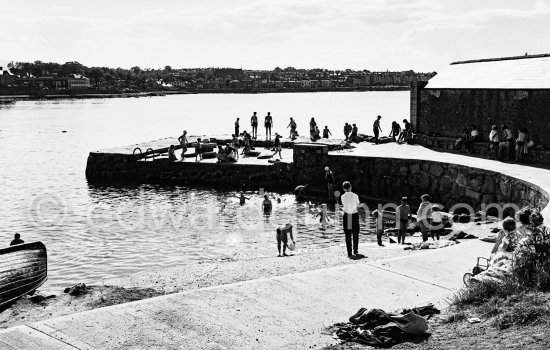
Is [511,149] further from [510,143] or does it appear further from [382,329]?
[382,329]

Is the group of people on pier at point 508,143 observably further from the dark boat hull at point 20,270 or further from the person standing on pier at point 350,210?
the dark boat hull at point 20,270

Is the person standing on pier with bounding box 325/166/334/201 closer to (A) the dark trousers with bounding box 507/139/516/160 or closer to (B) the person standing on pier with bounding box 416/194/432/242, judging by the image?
(A) the dark trousers with bounding box 507/139/516/160

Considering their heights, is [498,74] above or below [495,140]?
above

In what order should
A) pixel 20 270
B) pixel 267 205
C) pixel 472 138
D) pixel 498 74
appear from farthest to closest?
1. pixel 498 74
2. pixel 472 138
3. pixel 267 205
4. pixel 20 270

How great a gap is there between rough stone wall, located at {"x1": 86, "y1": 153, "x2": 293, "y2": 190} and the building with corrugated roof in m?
7.38

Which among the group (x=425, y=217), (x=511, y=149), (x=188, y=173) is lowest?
(x=188, y=173)

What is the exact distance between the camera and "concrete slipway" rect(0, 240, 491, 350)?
792cm

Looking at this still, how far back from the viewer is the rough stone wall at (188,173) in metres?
31.9

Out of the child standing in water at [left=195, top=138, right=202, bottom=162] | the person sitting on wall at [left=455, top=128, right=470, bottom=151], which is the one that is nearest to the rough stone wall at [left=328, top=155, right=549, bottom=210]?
the person sitting on wall at [left=455, top=128, right=470, bottom=151]

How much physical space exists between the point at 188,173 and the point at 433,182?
13635 millimetres

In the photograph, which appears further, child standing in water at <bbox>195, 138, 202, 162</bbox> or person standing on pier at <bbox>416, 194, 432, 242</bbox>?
child standing in water at <bbox>195, 138, 202, 162</bbox>

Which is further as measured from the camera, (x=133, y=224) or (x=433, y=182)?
(x=433, y=182)

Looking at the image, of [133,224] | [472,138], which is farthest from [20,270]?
[472,138]

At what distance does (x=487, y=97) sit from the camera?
27234 mm
